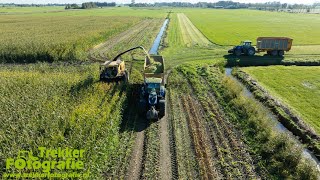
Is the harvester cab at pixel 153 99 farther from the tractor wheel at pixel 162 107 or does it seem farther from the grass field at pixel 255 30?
the grass field at pixel 255 30

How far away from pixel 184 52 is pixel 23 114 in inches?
967

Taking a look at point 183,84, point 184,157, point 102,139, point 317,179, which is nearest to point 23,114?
point 102,139

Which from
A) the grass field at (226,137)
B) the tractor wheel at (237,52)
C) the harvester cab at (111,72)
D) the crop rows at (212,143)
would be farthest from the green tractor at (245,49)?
the harvester cab at (111,72)

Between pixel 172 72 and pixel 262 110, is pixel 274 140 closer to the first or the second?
pixel 262 110

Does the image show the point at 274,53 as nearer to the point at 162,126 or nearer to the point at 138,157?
the point at 162,126

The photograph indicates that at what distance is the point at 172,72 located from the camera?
26.4m

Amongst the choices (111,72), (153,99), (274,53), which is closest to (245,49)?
(274,53)

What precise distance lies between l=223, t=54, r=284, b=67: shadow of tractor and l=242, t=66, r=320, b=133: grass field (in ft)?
6.85

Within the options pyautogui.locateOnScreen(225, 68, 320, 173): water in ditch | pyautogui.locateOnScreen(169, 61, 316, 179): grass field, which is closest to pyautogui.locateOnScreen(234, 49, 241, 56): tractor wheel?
pyautogui.locateOnScreen(225, 68, 320, 173): water in ditch

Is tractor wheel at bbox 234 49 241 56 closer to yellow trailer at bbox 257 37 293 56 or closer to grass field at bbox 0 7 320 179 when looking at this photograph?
yellow trailer at bbox 257 37 293 56

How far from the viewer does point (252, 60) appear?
3045 centimetres

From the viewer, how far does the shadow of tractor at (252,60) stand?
2941cm

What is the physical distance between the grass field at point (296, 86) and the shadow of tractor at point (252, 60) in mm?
2087

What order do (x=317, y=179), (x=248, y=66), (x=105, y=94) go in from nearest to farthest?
(x=317, y=179)
(x=105, y=94)
(x=248, y=66)
